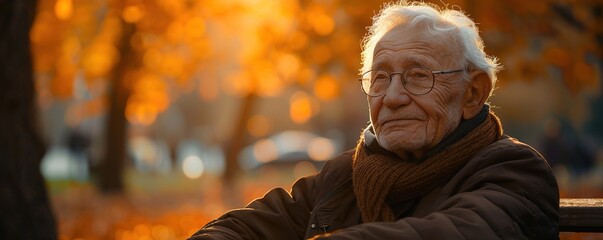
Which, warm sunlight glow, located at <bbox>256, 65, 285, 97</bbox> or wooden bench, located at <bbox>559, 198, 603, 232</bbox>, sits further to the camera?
warm sunlight glow, located at <bbox>256, 65, 285, 97</bbox>

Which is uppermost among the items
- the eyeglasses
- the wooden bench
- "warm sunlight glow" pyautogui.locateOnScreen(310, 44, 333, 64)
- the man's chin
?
the eyeglasses

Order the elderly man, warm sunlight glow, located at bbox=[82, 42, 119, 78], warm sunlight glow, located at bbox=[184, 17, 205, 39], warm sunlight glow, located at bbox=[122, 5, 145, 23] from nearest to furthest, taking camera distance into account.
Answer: the elderly man, warm sunlight glow, located at bbox=[122, 5, 145, 23], warm sunlight glow, located at bbox=[184, 17, 205, 39], warm sunlight glow, located at bbox=[82, 42, 119, 78]

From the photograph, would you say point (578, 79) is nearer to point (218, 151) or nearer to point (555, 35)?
point (555, 35)

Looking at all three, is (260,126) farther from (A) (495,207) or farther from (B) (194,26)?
(A) (495,207)

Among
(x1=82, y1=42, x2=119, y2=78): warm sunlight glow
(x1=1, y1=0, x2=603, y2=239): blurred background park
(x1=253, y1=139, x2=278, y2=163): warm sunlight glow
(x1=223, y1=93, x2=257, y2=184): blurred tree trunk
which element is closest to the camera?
(x1=1, y1=0, x2=603, y2=239): blurred background park

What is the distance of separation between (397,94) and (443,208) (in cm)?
54

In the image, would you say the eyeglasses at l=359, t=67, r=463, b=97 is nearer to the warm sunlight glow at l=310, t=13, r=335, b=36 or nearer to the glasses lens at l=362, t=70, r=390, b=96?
the glasses lens at l=362, t=70, r=390, b=96

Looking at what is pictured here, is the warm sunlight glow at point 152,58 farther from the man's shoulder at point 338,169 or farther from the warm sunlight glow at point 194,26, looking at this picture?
the man's shoulder at point 338,169

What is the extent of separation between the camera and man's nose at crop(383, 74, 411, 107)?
3.96 metres

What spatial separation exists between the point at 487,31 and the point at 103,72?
13.7m

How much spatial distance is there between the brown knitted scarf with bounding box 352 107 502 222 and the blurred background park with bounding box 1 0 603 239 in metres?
2.17

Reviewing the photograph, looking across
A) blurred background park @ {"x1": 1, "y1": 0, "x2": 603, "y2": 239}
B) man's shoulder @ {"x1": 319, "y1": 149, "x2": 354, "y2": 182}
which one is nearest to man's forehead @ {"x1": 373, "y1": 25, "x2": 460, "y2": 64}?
man's shoulder @ {"x1": 319, "y1": 149, "x2": 354, "y2": 182}

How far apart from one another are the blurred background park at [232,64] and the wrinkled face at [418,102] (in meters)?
2.08

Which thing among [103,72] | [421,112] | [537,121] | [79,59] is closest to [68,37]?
[79,59]
